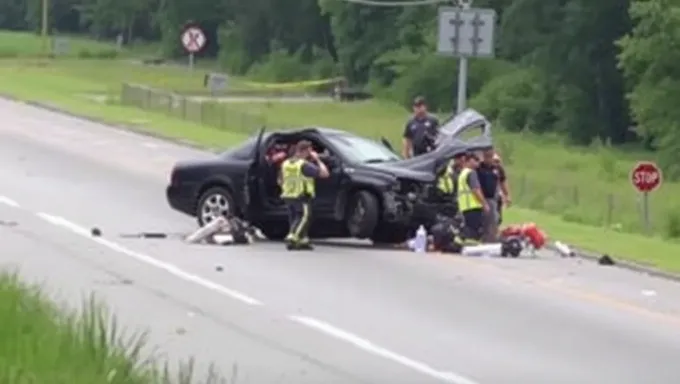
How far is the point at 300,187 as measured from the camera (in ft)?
82.4

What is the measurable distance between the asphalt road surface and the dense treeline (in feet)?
155

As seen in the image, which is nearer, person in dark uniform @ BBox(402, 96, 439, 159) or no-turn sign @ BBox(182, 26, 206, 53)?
person in dark uniform @ BBox(402, 96, 439, 159)

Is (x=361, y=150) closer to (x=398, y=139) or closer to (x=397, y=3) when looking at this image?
(x=398, y=139)

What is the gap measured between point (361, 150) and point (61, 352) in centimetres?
1630

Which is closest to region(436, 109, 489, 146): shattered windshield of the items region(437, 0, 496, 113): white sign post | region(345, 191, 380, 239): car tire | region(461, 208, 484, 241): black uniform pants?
region(461, 208, 484, 241): black uniform pants

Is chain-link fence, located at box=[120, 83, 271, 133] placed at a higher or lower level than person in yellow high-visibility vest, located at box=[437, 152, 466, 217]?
lower

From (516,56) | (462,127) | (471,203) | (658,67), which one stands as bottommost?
(516,56)

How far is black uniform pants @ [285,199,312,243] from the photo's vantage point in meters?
25.2

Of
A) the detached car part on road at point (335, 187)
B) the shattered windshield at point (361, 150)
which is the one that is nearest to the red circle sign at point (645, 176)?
the detached car part on road at point (335, 187)

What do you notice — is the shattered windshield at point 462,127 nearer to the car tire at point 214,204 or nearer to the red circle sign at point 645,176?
the car tire at point 214,204

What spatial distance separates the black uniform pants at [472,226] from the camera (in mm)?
25484

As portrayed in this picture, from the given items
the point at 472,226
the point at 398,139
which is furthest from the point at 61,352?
the point at 398,139

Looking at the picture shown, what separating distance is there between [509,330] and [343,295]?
2636 millimetres

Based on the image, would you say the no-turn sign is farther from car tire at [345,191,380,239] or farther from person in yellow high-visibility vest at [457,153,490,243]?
person in yellow high-visibility vest at [457,153,490,243]
